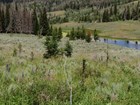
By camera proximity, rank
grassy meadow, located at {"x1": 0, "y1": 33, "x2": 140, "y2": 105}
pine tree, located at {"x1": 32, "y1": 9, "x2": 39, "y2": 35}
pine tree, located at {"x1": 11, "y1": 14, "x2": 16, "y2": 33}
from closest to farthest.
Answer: grassy meadow, located at {"x1": 0, "y1": 33, "x2": 140, "y2": 105} → pine tree, located at {"x1": 32, "y1": 9, "x2": 39, "y2": 35} → pine tree, located at {"x1": 11, "y1": 14, "x2": 16, "y2": 33}

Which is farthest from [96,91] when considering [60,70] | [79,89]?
[60,70]

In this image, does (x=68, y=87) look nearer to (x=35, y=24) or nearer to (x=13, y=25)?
(x=35, y=24)

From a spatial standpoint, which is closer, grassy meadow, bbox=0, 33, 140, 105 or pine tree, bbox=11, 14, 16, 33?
grassy meadow, bbox=0, 33, 140, 105

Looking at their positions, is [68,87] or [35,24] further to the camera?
[35,24]

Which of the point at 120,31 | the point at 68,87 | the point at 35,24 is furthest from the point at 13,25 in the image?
the point at 68,87

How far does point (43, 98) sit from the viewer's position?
9539 mm

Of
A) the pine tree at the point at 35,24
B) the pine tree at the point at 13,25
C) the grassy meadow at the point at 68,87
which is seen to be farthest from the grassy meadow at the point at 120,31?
the grassy meadow at the point at 68,87

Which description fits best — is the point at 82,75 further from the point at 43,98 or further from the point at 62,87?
the point at 43,98

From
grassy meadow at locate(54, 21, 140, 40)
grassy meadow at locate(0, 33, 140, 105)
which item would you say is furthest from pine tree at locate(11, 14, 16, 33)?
grassy meadow at locate(0, 33, 140, 105)

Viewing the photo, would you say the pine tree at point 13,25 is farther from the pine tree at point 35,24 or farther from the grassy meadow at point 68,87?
the grassy meadow at point 68,87

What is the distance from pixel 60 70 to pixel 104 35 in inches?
5850

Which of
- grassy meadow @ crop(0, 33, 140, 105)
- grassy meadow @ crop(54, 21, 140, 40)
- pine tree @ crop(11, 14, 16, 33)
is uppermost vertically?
grassy meadow @ crop(0, 33, 140, 105)

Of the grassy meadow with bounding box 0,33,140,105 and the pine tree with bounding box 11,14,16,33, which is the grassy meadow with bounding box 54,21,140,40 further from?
the grassy meadow with bounding box 0,33,140,105

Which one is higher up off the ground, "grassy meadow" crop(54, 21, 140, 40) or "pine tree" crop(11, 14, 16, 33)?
"pine tree" crop(11, 14, 16, 33)
